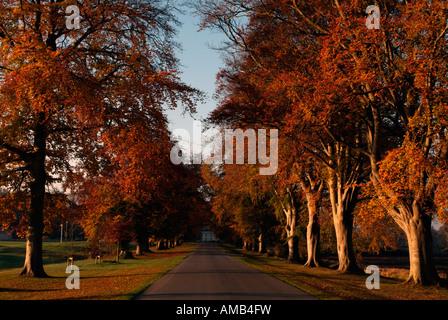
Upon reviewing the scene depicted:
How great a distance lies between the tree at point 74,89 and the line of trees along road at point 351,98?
189 inches

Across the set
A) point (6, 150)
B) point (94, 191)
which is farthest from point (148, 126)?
point (94, 191)

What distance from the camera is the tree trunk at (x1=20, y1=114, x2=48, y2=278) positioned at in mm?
18297

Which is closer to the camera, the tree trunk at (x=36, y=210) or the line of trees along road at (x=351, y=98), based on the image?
the line of trees along road at (x=351, y=98)

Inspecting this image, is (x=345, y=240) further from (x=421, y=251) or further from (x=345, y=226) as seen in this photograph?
(x=421, y=251)

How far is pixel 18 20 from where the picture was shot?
17.3m

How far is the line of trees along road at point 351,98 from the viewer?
14.8 meters

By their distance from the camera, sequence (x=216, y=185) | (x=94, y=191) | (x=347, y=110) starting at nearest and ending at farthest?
(x=347, y=110)
(x=94, y=191)
(x=216, y=185)

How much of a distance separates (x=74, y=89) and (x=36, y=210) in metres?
6.56

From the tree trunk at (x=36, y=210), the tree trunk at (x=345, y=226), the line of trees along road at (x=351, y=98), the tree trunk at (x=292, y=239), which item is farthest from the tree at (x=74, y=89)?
the tree trunk at (x=292, y=239)

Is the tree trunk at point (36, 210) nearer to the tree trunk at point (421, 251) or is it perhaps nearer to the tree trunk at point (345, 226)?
the tree trunk at point (345, 226)

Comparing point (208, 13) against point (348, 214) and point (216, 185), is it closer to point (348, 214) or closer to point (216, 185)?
point (348, 214)

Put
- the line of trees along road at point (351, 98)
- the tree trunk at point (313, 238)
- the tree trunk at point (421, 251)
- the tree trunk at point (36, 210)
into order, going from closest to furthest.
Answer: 1. the line of trees along road at point (351, 98)
2. the tree trunk at point (421, 251)
3. the tree trunk at point (36, 210)
4. the tree trunk at point (313, 238)
